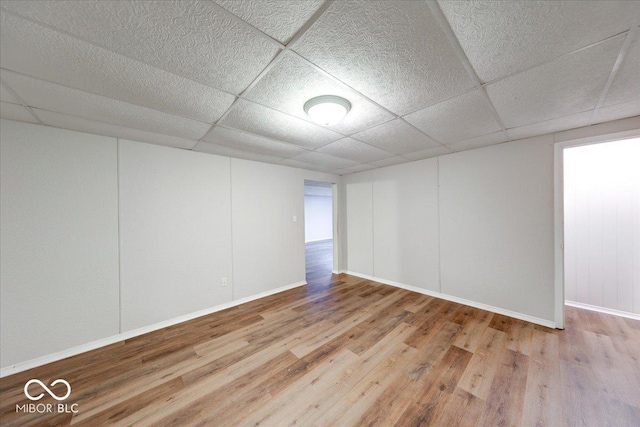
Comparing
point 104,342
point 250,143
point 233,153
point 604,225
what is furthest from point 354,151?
point 104,342

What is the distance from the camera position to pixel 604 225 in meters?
2.95

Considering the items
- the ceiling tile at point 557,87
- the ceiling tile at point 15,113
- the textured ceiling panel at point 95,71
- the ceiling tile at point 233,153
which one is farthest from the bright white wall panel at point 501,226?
the ceiling tile at point 15,113

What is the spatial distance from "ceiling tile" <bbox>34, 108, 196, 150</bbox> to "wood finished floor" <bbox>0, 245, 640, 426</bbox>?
2.35 metres

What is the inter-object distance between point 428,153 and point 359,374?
316 cm

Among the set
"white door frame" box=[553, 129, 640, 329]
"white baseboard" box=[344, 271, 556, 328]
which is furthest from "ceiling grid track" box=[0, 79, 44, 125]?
"white door frame" box=[553, 129, 640, 329]

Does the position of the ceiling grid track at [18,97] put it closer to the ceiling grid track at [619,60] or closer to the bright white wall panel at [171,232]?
the bright white wall panel at [171,232]

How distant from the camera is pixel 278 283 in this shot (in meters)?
3.89

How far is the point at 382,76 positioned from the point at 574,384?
2.88 m

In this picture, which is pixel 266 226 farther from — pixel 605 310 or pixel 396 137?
pixel 605 310

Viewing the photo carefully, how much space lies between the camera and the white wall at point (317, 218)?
10305mm

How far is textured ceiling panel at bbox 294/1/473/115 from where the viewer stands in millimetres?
993

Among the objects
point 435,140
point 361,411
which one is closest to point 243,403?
point 361,411

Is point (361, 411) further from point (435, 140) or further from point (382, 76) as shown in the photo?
point (435, 140)

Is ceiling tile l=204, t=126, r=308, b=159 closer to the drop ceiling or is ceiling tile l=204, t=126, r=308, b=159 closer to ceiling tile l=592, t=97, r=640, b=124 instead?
the drop ceiling
